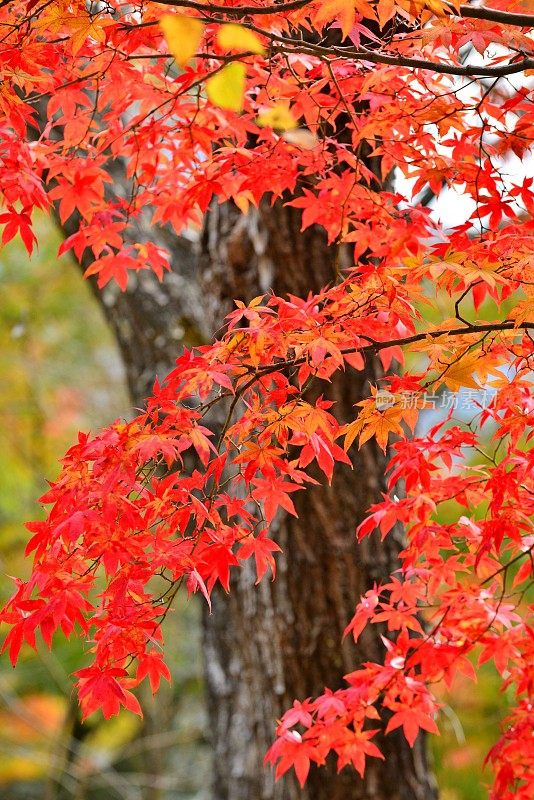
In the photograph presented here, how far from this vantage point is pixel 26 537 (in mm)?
6648

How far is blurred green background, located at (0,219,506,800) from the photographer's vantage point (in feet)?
20.9

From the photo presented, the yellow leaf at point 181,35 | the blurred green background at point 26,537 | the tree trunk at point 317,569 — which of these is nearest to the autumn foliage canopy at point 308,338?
the tree trunk at point 317,569

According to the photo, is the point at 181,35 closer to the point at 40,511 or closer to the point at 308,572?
the point at 308,572

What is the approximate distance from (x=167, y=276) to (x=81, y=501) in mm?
2079

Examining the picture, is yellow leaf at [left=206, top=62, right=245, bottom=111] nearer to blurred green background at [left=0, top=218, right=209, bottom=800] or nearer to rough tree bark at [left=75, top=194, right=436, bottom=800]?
rough tree bark at [left=75, top=194, right=436, bottom=800]

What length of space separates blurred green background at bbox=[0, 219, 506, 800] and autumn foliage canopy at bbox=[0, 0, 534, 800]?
423cm

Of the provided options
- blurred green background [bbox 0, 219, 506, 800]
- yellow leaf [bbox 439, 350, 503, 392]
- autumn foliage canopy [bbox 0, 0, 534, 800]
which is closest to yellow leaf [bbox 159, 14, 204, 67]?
autumn foliage canopy [bbox 0, 0, 534, 800]

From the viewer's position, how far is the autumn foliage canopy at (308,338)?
1.50 metres

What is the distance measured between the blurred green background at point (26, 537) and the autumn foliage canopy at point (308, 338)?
4.23m

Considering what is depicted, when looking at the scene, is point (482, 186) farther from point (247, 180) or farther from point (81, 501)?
point (81, 501)

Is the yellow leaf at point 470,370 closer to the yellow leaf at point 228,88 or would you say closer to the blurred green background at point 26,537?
the yellow leaf at point 228,88

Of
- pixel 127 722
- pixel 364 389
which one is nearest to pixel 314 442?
pixel 364 389

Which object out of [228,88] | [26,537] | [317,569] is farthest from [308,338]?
[26,537]

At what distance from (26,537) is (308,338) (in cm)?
564
